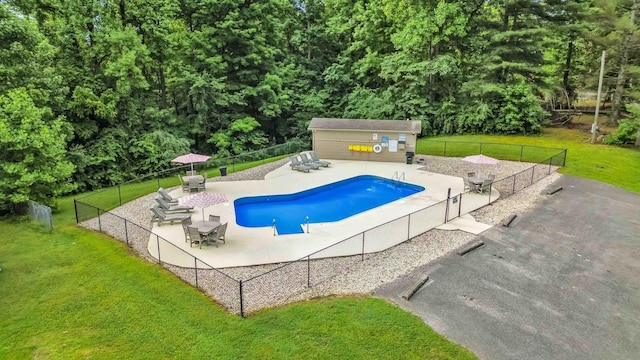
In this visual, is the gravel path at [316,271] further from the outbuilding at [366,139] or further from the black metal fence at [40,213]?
the outbuilding at [366,139]

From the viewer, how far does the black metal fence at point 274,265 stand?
29.5 feet

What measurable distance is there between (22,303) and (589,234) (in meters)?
16.3

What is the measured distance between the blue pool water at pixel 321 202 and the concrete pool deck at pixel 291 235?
1.44 feet

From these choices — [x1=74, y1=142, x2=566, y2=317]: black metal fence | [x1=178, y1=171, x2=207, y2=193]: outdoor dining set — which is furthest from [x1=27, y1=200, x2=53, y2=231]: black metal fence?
[x1=178, y1=171, x2=207, y2=193]: outdoor dining set

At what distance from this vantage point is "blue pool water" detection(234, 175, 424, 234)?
15.2 meters

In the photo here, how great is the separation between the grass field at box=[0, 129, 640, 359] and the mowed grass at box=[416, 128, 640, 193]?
16906 mm

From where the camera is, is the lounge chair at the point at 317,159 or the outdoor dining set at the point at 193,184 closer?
the outdoor dining set at the point at 193,184

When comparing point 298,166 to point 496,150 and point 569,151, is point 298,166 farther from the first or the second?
point 569,151

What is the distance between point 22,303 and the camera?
28.5 ft

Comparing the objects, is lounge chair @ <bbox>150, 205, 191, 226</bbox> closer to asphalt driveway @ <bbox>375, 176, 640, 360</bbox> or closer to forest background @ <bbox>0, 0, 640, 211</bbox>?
asphalt driveway @ <bbox>375, 176, 640, 360</bbox>

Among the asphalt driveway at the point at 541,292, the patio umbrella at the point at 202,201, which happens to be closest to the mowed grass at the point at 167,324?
the asphalt driveway at the point at 541,292

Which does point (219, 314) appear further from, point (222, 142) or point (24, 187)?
point (222, 142)

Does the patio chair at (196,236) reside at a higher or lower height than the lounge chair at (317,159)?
lower

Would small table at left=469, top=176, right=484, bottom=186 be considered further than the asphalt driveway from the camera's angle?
Yes
